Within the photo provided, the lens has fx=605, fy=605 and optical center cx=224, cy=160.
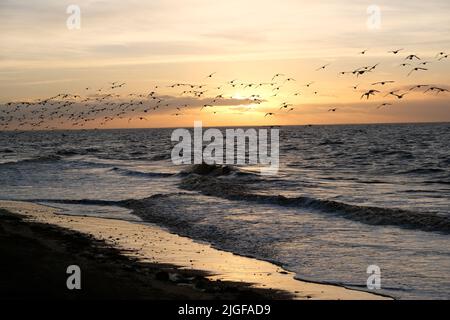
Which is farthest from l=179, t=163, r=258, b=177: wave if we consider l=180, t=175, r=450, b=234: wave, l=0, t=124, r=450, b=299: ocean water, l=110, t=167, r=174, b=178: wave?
l=180, t=175, r=450, b=234: wave

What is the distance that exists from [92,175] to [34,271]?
107ft

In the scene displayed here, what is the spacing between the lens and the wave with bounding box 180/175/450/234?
19.2m

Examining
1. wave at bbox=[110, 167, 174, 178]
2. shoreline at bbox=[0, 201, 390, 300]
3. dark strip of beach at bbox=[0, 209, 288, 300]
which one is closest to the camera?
dark strip of beach at bbox=[0, 209, 288, 300]

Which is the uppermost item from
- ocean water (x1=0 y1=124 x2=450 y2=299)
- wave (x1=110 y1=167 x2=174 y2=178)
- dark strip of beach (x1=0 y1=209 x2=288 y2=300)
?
dark strip of beach (x1=0 y1=209 x2=288 y2=300)

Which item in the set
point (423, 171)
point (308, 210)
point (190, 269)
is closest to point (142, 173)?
point (423, 171)

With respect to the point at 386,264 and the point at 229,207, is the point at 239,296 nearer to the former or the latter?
the point at 386,264

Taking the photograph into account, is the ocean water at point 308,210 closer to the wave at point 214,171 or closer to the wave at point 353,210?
the wave at point 353,210

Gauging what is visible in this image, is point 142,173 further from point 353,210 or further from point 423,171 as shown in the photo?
point 353,210

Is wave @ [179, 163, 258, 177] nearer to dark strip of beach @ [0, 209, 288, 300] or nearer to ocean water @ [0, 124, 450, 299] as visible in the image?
ocean water @ [0, 124, 450, 299]

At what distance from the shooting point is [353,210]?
73.5ft

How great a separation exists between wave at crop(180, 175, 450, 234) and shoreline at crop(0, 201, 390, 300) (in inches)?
274

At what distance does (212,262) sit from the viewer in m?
13.8

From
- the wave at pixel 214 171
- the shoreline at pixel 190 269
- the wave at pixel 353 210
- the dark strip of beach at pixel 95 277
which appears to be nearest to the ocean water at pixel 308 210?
the wave at pixel 353 210
